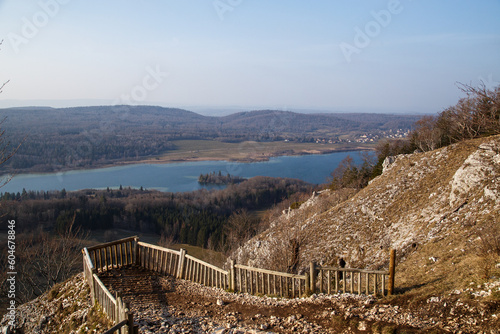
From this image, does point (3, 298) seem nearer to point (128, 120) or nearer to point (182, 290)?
point (182, 290)

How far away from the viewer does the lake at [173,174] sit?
90562mm

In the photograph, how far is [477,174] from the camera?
13.0 m

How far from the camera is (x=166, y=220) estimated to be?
58.2m

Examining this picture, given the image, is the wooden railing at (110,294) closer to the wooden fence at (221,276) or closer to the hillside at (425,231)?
the wooden fence at (221,276)

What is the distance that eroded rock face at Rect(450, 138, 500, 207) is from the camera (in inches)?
496

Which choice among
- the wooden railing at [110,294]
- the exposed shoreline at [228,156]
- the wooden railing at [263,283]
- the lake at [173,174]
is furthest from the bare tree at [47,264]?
the exposed shoreline at [228,156]

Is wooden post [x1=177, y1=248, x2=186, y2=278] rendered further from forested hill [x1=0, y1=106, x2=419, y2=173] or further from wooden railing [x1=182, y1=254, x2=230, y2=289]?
forested hill [x1=0, y1=106, x2=419, y2=173]

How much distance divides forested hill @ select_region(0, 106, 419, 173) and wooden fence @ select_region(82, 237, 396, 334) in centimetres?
7448

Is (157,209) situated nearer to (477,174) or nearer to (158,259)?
(158,259)

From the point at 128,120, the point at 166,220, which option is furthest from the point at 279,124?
the point at 166,220

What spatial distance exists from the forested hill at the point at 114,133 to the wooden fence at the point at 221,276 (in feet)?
244

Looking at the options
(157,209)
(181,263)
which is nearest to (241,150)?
(157,209)

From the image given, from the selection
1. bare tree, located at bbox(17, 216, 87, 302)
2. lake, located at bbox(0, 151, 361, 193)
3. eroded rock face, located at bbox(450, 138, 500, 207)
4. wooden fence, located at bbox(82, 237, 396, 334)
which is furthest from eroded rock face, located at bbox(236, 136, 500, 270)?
lake, located at bbox(0, 151, 361, 193)

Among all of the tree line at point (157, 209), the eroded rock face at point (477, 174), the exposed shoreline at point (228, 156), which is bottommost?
the tree line at point (157, 209)
